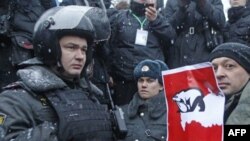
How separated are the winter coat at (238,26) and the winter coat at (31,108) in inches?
137

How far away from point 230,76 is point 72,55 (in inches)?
59.3

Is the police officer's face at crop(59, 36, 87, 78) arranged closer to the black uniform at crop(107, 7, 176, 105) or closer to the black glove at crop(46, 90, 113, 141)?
the black glove at crop(46, 90, 113, 141)

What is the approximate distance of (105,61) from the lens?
6.55 meters

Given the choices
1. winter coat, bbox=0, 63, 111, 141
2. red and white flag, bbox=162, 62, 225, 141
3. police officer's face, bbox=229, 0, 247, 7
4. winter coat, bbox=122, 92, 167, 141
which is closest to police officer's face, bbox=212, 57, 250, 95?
red and white flag, bbox=162, 62, 225, 141

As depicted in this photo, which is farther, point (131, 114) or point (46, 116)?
point (131, 114)

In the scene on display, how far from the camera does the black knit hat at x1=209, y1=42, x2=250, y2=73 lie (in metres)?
4.71

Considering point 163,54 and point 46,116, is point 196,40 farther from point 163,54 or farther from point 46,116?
point 46,116

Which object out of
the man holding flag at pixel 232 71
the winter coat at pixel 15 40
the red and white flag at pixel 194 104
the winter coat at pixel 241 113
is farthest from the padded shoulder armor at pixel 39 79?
the winter coat at pixel 15 40

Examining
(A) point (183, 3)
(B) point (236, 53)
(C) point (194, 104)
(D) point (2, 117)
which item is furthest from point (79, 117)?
(A) point (183, 3)

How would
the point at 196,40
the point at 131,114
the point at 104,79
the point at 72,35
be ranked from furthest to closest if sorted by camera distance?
the point at 196,40 → the point at 104,79 → the point at 131,114 → the point at 72,35

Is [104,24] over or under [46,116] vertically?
over

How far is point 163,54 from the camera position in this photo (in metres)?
6.91

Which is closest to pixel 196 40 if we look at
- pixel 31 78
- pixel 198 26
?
pixel 198 26

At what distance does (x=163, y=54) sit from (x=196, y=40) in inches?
17.5
